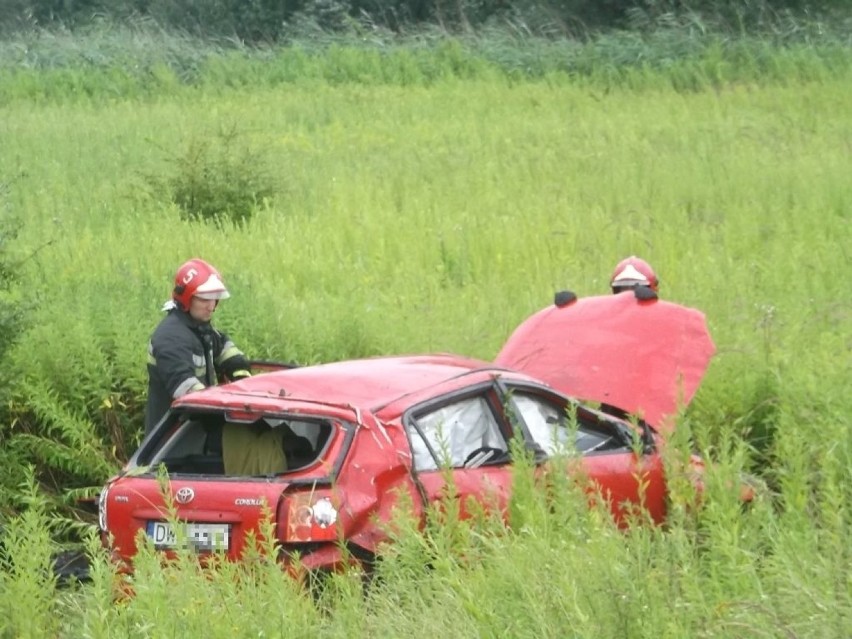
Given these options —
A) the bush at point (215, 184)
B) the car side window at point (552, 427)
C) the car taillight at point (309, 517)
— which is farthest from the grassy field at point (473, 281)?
the car side window at point (552, 427)

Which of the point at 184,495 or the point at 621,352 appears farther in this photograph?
the point at 621,352

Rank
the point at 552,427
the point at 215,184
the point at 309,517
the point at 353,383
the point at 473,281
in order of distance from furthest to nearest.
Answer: the point at 215,184
the point at 473,281
the point at 552,427
the point at 353,383
the point at 309,517

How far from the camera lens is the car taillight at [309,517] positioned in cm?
805

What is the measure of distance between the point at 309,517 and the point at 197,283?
319cm

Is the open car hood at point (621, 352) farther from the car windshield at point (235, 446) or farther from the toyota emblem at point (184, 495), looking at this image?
the toyota emblem at point (184, 495)

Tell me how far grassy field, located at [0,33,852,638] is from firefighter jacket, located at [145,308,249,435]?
4.41 ft

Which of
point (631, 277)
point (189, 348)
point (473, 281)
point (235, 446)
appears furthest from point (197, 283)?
point (473, 281)

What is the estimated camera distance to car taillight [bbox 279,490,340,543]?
317 inches

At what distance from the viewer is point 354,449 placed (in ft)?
27.3

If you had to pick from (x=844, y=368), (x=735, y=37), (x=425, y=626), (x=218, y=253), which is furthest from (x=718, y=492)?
(x=735, y=37)

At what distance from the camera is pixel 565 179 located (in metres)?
22.6

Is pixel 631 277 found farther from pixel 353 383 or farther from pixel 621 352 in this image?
pixel 353 383

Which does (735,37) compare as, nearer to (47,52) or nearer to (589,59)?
(589,59)

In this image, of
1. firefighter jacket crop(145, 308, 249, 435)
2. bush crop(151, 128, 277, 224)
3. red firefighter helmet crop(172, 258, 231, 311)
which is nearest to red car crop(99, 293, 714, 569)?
firefighter jacket crop(145, 308, 249, 435)
